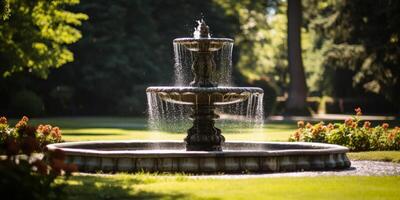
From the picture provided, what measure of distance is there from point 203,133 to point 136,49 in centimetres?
3489

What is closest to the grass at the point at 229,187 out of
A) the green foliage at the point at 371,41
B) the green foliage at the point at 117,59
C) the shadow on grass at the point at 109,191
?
the shadow on grass at the point at 109,191

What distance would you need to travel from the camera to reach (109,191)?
38.3 ft

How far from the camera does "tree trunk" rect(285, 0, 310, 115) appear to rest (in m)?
51.7

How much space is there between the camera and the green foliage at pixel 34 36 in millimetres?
38375

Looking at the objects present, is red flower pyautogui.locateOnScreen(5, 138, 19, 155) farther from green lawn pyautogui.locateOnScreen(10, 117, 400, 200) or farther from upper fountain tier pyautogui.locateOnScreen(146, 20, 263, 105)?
upper fountain tier pyautogui.locateOnScreen(146, 20, 263, 105)

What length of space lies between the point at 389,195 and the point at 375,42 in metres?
31.5

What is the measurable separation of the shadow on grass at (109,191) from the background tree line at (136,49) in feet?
80.4

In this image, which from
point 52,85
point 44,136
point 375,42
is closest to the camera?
point 44,136

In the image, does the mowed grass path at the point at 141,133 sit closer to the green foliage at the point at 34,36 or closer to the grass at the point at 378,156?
the green foliage at the point at 34,36

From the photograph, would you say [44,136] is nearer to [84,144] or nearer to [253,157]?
[84,144]

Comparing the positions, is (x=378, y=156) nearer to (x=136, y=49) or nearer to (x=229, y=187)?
(x=229, y=187)

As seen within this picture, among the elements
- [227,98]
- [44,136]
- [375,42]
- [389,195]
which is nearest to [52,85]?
[375,42]

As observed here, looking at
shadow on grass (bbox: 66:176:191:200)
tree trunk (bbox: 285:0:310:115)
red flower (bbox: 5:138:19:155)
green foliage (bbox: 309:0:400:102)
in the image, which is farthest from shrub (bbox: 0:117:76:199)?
tree trunk (bbox: 285:0:310:115)

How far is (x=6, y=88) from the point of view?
45.0 meters
